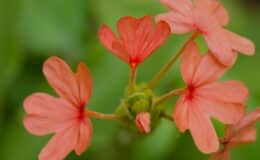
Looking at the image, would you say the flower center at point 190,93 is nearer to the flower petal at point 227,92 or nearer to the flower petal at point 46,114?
the flower petal at point 227,92

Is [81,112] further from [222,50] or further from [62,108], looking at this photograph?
[222,50]

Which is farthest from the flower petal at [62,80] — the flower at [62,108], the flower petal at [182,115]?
the flower petal at [182,115]

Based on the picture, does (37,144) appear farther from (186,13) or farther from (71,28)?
(186,13)

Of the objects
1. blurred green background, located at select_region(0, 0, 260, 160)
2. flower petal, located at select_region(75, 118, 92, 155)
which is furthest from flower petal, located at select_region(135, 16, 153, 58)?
blurred green background, located at select_region(0, 0, 260, 160)

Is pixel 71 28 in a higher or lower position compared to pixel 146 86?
lower

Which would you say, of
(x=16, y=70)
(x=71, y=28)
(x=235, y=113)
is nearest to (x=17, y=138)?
(x=16, y=70)

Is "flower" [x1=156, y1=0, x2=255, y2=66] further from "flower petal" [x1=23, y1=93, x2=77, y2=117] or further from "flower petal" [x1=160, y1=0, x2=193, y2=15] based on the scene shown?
"flower petal" [x1=23, y1=93, x2=77, y2=117]
